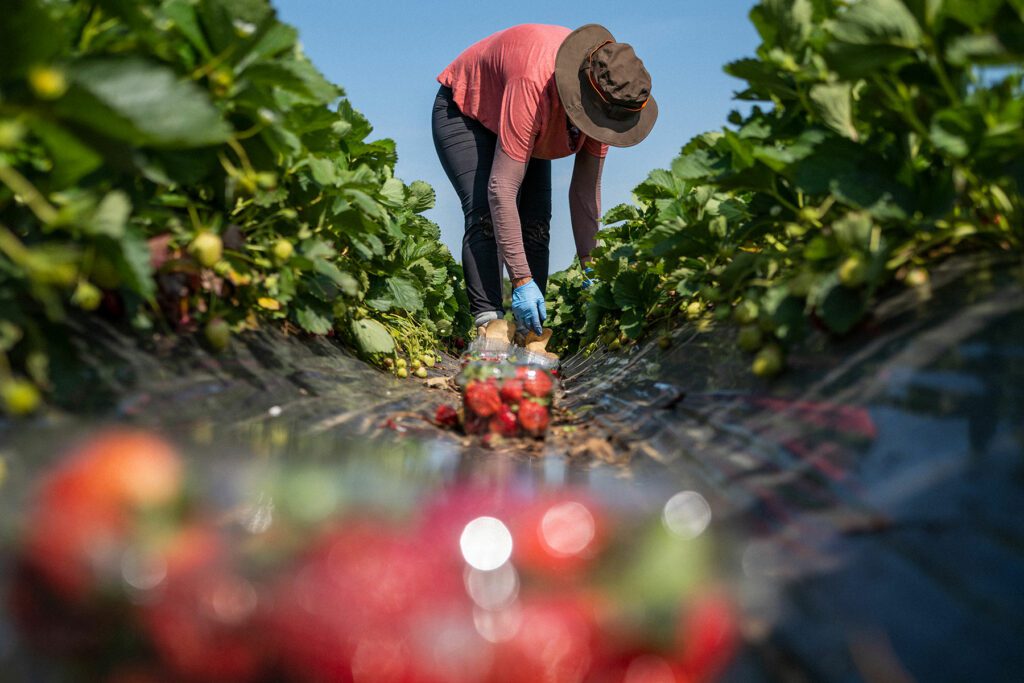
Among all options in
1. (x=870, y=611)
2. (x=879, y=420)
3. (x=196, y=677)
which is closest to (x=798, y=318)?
(x=879, y=420)

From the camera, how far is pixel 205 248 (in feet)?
5.15

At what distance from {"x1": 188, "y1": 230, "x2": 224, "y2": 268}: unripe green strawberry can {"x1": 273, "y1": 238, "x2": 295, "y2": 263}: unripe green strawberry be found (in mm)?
266

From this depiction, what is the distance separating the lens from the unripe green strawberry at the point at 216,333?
1667 millimetres

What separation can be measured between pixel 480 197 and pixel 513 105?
30.1 inches

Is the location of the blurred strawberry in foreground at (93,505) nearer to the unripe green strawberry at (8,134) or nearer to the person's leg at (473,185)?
the unripe green strawberry at (8,134)

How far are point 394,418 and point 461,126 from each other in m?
3.15

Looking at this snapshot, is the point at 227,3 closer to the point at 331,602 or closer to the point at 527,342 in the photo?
the point at 331,602

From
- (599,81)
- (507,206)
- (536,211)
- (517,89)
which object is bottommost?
(507,206)

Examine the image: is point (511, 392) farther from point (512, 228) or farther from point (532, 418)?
point (512, 228)

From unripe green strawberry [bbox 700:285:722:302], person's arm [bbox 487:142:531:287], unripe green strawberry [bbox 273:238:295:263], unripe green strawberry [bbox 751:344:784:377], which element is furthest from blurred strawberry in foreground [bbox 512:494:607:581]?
person's arm [bbox 487:142:531:287]

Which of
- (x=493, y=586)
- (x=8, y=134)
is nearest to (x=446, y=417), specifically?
(x=493, y=586)

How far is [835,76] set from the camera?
1.59 m

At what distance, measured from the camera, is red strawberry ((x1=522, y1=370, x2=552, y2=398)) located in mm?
2031

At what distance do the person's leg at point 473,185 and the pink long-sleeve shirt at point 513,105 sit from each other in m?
0.11
